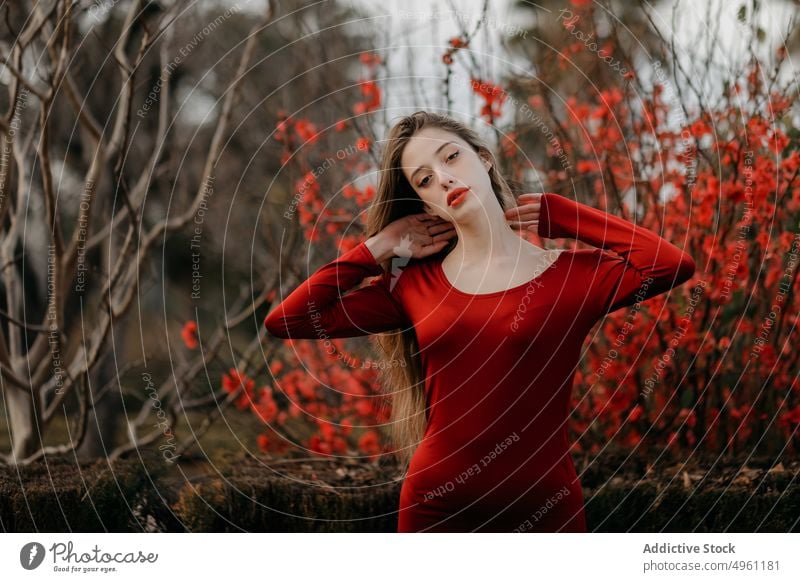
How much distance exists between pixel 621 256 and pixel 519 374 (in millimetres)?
497

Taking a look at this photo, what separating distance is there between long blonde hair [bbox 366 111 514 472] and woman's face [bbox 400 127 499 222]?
0.04m

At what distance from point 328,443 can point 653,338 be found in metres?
1.95

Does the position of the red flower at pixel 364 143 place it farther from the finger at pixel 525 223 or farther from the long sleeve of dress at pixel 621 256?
the long sleeve of dress at pixel 621 256

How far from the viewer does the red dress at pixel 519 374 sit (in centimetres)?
291

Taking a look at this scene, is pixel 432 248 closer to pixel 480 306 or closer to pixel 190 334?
pixel 480 306

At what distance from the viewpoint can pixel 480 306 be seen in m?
2.98

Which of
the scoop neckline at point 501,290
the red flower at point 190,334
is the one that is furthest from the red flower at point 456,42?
the red flower at point 190,334

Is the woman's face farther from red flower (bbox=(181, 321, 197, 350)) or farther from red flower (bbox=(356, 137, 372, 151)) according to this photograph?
red flower (bbox=(181, 321, 197, 350))

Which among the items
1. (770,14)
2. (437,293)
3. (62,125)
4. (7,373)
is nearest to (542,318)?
(437,293)

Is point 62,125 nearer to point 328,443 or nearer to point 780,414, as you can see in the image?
point 328,443

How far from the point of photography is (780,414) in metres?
4.70

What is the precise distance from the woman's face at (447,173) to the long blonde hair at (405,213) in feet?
0.13

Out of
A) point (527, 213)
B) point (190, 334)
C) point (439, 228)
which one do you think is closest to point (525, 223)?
point (527, 213)

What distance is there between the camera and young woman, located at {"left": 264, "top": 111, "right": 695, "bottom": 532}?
2.92 metres
